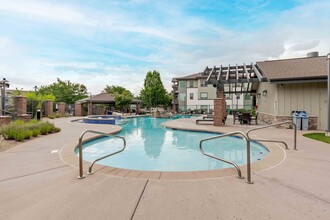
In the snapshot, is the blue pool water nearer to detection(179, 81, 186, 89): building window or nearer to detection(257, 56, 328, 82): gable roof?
detection(257, 56, 328, 82): gable roof

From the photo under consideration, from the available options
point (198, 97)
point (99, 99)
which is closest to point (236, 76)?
point (99, 99)

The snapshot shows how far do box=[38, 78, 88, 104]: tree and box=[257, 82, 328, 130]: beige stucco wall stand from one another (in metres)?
35.2

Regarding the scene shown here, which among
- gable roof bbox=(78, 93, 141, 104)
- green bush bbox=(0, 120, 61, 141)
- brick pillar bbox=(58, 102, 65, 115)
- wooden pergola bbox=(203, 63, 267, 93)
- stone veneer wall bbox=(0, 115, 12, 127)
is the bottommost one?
green bush bbox=(0, 120, 61, 141)

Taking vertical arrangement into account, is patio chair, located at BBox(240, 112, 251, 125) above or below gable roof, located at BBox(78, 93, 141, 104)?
below

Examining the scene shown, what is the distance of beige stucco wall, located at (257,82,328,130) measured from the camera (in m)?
10.3

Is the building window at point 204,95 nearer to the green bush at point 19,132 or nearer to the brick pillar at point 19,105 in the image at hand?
the brick pillar at point 19,105

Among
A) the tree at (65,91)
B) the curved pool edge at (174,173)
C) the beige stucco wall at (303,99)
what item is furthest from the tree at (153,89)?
the curved pool edge at (174,173)

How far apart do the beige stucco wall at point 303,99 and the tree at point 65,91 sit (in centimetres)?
3524

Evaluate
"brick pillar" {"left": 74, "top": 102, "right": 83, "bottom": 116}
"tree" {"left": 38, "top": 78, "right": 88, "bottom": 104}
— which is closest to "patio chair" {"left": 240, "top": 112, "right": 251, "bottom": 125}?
"brick pillar" {"left": 74, "top": 102, "right": 83, "bottom": 116}

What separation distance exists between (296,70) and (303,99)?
1.94 metres

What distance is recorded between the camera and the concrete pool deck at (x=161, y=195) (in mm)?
2412

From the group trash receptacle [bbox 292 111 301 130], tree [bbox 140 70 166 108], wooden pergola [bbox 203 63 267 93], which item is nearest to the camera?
trash receptacle [bbox 292 111 301 130]

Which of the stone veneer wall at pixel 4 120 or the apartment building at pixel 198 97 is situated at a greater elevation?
the apartment building at pixel 198 97

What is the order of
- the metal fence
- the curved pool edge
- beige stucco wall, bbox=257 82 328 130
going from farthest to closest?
the metal fence
beige stucco wall, bbox=257 82 328 130
the curved pool edge
